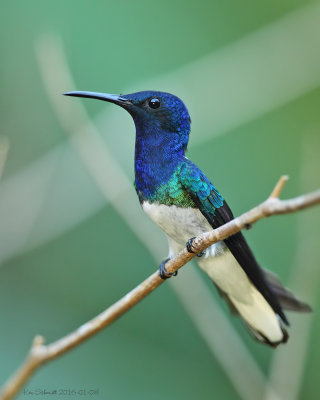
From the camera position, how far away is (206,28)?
445cm

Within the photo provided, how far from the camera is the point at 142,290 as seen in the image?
192 centimetres

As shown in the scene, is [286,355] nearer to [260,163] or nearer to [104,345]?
[104,345]

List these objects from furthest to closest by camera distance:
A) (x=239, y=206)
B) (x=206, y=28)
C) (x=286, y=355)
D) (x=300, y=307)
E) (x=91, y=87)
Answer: (x=206, y=28) < (x=91, y=87) < (x=239, y=206) < (x=286, y=355) < (x=300, y=307)

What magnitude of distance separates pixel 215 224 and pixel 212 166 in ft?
5.12

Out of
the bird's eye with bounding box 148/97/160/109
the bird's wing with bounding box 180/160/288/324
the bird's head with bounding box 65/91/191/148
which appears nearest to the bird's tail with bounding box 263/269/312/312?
the bird's wing with bounding box 180/160/288/324

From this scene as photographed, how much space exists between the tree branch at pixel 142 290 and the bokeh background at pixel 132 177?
1211mm

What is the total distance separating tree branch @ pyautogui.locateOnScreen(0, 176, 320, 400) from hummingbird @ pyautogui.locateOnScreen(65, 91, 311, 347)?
0.83 ft

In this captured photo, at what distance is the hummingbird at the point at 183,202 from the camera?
2232 millimetres

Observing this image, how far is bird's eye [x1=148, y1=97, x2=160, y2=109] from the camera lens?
236 centimetres

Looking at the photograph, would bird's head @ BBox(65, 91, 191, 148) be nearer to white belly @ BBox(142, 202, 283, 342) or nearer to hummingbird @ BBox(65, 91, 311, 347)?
hummingbird @ BBox(65, 91, 311, 347)

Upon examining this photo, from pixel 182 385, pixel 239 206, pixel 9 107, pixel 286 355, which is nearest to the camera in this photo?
pixel 286 355

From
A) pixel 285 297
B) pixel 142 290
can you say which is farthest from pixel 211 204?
pixel 285 297

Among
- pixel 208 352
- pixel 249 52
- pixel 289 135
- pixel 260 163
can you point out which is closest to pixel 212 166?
pixel 260 163

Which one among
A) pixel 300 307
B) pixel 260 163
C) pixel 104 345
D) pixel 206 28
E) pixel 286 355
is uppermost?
pixel 206 28
